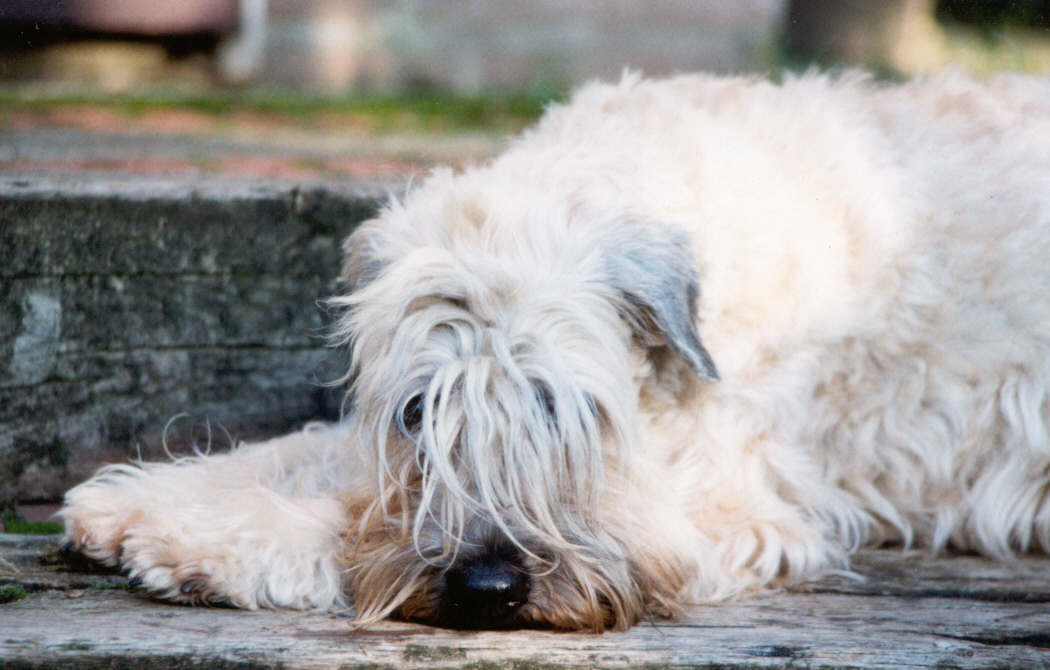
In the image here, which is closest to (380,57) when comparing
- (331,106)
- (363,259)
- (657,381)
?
(331,106)

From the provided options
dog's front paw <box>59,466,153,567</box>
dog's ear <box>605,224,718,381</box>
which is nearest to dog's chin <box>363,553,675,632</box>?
dog's ear <box>605,224,718,381</box>

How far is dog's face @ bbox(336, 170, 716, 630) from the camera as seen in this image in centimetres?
248

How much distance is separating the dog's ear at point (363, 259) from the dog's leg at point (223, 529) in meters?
0.57

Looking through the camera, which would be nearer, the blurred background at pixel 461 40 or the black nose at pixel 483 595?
the black nose at pixel 483 595

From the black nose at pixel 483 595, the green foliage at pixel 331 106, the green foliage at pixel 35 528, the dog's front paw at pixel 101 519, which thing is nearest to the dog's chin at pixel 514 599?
the black nose at pixel 483 595

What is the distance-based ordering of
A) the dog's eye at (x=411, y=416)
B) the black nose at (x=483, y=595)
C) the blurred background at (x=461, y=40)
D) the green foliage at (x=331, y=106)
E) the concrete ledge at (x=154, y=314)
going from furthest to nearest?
1. the blurred background at (x=461, y=40)
2. the green foliage at (x=331, y=106)
3. the concrete ledge at (x=154, y=314)
4. the dog's eye at (x=411, y=416)
5. the black nose at (x=483, y=595)

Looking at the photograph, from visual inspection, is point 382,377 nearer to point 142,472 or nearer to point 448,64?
point 142,472

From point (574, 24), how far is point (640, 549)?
10885mm

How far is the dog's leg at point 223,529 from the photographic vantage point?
2.60m

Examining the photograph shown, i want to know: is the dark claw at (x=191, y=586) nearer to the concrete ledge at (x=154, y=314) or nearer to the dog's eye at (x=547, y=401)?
the dog's eye at (x=547, y=401)

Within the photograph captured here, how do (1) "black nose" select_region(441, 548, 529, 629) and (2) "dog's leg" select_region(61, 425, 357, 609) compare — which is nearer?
(1) "black nose" select_region(441, 548, 529, 629)

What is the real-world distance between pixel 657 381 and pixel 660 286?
0.34 metres

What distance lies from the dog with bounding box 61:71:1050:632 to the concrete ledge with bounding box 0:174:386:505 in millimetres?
234

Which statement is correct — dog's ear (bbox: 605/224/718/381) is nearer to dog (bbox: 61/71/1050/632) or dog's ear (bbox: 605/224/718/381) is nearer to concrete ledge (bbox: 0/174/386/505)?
dog (bbox: 61/71/1050/632)
